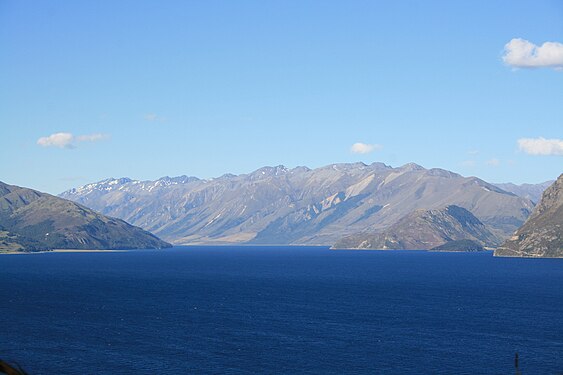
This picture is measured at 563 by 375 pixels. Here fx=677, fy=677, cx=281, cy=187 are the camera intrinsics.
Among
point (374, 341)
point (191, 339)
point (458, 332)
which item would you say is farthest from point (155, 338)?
point (458, 332)

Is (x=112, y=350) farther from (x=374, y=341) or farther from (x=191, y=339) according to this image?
(x=374, y=341)

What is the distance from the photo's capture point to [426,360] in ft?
452

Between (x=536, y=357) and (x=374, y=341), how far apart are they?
36192 millimetres

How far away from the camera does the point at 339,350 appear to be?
14788 centimetres

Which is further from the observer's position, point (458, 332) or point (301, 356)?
point (458, 332)

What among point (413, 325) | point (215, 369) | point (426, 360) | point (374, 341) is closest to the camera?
point (215, 369)

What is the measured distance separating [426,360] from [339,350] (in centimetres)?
1970

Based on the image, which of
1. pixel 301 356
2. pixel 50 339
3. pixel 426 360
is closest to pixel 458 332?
pixel 426 360

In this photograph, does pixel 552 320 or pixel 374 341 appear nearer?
pixel 374 341

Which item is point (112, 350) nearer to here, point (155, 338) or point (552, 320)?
point (155, 338)

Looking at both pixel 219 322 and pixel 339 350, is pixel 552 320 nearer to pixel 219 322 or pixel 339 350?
pixel 339 350

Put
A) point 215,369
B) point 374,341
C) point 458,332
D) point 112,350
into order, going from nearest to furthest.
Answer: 1. point 215,369
2. point 112,350
3. point 374,341
4. point 458,332

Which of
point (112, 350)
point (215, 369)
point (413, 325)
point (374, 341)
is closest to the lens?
point (215, 369)

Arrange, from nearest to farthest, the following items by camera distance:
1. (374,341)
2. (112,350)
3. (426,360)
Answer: (426,360)
(112,350)
(374,341)
